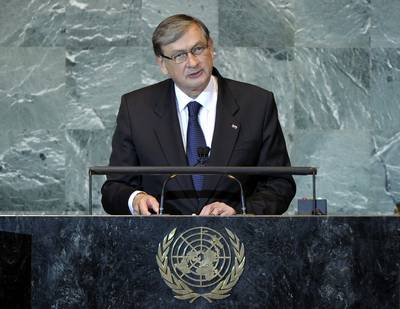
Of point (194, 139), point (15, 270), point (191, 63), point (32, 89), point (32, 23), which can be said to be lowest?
point (15, 270)

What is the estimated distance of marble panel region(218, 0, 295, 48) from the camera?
7.36 m

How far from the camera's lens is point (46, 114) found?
7.37 meters

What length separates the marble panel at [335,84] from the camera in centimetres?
739

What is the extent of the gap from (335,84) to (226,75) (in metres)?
0.73

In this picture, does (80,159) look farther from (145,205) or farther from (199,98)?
(145,205)

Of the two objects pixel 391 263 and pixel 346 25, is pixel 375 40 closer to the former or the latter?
pixel 346 25

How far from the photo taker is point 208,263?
3850 mm

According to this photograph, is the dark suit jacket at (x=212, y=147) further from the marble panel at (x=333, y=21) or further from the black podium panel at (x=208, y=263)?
the marble panel at (x=333, y=21)

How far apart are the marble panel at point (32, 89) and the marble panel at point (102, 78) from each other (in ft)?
0.26

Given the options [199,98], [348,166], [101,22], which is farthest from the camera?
[348,166]

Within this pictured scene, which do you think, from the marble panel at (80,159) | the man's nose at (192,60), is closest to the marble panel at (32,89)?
the marble panel at (80,159)

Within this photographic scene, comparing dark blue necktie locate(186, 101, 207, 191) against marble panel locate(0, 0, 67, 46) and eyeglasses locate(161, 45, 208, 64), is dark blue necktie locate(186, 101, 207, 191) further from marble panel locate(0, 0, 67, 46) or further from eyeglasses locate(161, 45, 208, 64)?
marble panel locate(0, 0, 67, 46)

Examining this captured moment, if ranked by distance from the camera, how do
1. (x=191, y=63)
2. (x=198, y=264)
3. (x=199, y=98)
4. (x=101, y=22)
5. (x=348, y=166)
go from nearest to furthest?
(x=198, y=264)
(x=191, y=63)
(x=199, y=98)
(x=101, y=22)
(x=348, y=166)

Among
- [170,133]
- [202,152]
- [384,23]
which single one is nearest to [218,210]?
[202,152]
